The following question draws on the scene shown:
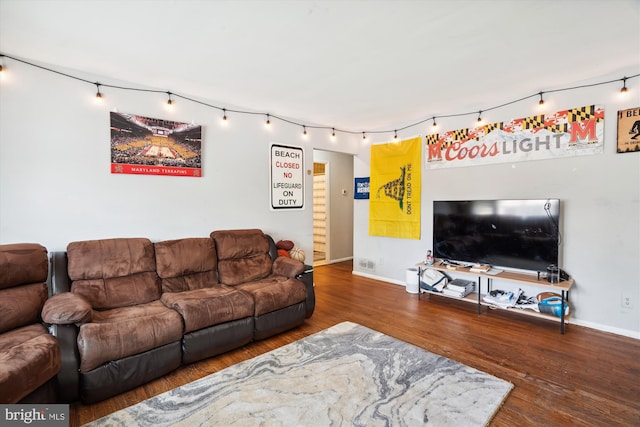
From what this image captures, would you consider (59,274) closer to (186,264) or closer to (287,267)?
(186,264)

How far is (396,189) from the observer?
187 inches

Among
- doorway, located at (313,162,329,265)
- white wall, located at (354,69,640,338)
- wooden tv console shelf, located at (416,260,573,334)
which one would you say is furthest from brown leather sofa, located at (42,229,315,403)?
doorway, located at (313,162,329,265)

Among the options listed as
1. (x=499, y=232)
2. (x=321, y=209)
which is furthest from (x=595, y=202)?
(x=321, y=209)

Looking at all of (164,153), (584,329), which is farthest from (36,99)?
(584,329)

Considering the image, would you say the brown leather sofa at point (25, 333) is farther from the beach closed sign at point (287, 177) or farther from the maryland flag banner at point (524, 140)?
the maryland flag banner at point (524, 140)

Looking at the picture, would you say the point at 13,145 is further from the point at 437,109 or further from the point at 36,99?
the point at 437,109

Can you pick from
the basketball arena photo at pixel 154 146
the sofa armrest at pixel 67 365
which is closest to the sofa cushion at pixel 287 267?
the basketball arena photo at pixel 154 146

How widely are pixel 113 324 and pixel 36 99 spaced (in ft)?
Answer: 6.67

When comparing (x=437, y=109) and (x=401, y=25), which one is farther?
(x=437, y=109)

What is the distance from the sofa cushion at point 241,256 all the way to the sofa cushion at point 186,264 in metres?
0.10

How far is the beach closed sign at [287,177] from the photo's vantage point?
4.15 meters

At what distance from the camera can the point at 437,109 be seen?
4051 millimetres
